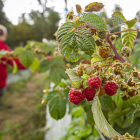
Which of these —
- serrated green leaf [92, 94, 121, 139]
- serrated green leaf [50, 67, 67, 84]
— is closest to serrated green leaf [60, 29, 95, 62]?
serrated green leaf [92, 94, 121, 139]

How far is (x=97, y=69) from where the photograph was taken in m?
0.31

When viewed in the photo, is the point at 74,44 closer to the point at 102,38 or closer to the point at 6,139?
the point at 102,38

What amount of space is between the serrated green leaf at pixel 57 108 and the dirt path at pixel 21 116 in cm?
138

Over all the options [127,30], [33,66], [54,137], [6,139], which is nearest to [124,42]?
[127,30]

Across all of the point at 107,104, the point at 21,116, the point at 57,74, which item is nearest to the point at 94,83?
the point at 107,104

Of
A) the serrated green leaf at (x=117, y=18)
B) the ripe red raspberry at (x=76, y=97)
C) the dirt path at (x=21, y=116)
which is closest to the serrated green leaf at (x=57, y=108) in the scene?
the ripe red raspberry at (x=76, y=97)

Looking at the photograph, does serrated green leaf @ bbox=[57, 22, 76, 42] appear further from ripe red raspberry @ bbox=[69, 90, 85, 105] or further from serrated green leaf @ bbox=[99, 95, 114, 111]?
serrated green leaf @ bbox=[99, 95, 114, 111]

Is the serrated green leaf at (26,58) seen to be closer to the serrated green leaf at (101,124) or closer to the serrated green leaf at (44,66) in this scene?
the serrated green leaf at (44,66)

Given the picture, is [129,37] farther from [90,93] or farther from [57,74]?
[57,74]

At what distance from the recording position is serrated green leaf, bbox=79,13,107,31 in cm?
28

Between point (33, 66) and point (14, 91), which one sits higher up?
point (14, 91)

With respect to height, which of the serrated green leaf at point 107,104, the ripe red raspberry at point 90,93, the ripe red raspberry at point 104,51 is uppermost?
the ripe red raspberry at point 104,51

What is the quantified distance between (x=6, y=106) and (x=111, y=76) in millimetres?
2879

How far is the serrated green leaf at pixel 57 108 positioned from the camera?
20.5 inches
